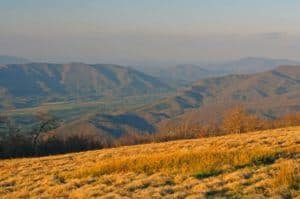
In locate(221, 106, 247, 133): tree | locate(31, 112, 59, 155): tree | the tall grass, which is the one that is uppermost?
the tall grass

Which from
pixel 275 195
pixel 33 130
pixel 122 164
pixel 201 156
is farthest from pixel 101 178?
pixel 33 130

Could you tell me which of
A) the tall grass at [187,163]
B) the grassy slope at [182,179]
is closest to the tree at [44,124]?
the grassy slope at [182,179]

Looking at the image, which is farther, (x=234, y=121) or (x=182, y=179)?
(x=234, y=121)

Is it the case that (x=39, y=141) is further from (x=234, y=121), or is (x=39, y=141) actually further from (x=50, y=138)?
(x=234, y=121)

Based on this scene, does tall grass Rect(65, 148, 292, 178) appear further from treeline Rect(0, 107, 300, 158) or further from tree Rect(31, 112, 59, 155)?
tree Rect(31, 112, 59, 155)

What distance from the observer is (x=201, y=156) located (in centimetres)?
1642

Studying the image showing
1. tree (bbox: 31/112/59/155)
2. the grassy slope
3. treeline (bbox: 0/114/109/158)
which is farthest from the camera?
tree (bbox: 31/112/59/155)

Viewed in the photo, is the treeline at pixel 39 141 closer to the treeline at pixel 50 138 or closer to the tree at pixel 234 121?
the treeline at pixel 50 138

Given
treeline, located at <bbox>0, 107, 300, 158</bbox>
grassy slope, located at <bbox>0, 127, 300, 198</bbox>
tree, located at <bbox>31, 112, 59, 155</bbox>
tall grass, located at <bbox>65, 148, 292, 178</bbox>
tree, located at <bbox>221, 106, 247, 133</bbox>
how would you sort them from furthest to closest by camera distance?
tree, located at <bbox>221, 106, 247, 133</bbox>
tree, located at <bbox>31, 112, 59, 155</bbox>
treeline, located at <bbox>0, 107, 300, 158</bbox>
tall grass, located at <bbox>65, 148, 292, 178</bbox>
grassy slope, located at <bbox>0, 127, 300, 198</bbox>

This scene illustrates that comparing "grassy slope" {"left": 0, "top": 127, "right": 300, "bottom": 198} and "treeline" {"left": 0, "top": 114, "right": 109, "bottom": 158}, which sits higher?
"grassy slope" {"left": 0, "top": 127, "right": 300, "bottom": 198}

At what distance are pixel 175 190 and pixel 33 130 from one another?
214 feet

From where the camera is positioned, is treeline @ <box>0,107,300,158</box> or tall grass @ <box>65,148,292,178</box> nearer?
tall grass @ <box>65,148,292,178</box>

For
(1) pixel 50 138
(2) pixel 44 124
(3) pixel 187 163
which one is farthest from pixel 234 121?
(3) pixel 187 163

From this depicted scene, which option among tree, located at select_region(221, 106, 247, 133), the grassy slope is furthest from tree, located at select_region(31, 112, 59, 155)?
the grassy slope
